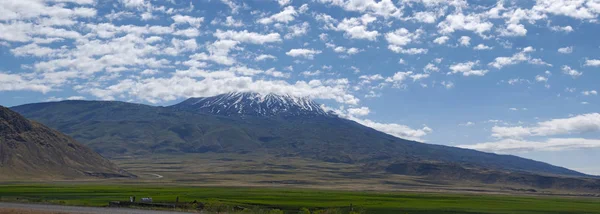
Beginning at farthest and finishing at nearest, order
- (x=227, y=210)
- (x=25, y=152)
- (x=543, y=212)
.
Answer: (x=25, y=152), (x=543, y=212), (x=227, y=210)

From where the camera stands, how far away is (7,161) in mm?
175375

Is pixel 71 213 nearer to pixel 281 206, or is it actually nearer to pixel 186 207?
pixel 186 207

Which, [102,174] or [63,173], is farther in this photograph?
[102,174]

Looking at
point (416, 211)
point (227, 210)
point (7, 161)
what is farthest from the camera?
point (7, 161)

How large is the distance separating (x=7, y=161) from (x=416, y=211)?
14679cm

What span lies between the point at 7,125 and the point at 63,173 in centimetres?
3030

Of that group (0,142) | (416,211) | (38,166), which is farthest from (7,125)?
(416,211)

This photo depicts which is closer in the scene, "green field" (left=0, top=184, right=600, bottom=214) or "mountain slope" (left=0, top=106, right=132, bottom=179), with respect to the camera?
"green field" (left=0, top=184, right=600, bottom=214)

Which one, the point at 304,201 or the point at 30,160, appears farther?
the point at 30,160

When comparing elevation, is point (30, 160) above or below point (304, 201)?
above

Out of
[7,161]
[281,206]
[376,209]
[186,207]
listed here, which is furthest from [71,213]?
[7,161]

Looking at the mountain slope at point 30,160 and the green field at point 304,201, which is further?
the mountain slope at point 30,160

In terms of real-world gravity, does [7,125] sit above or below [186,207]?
above

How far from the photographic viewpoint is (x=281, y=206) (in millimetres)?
72125
